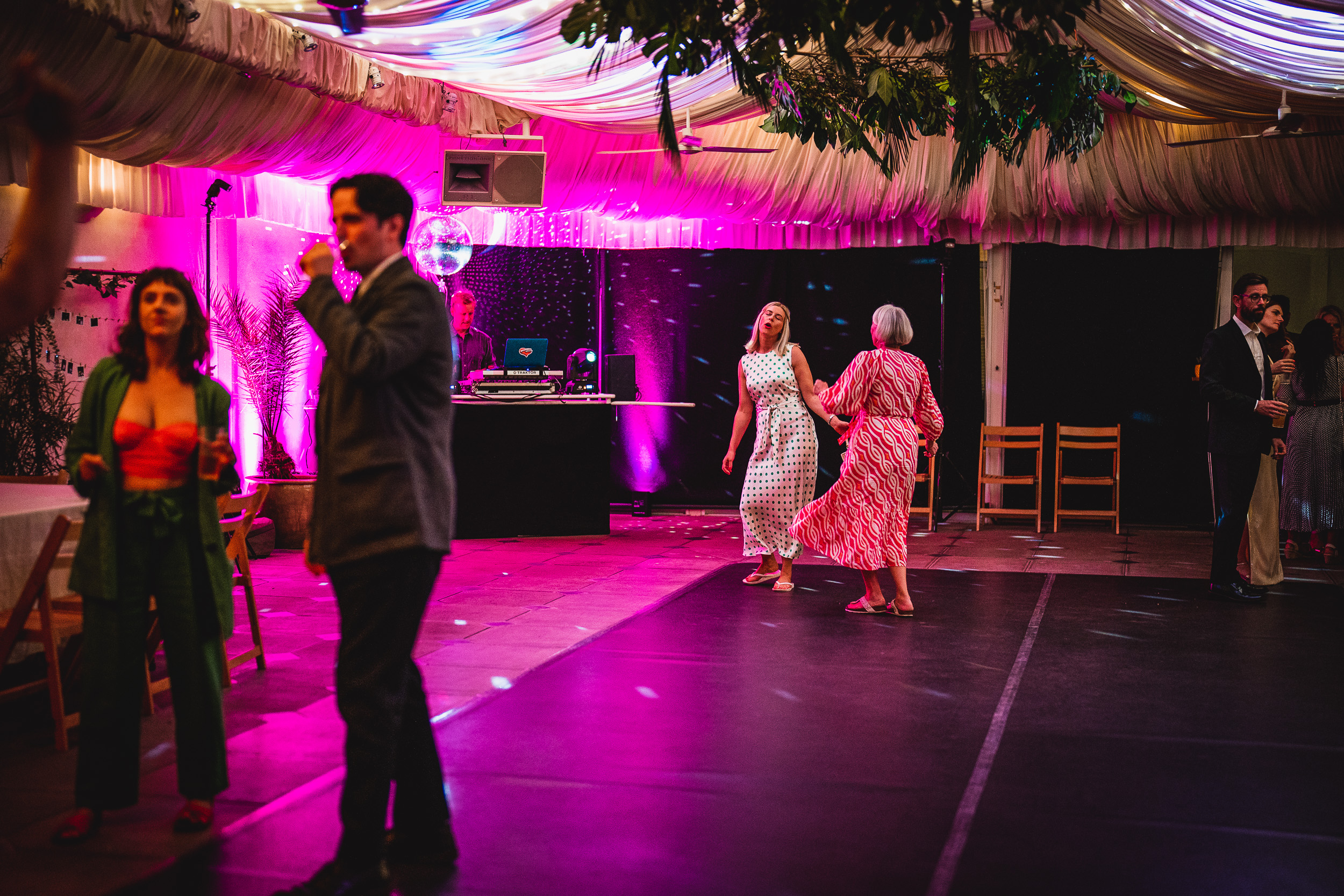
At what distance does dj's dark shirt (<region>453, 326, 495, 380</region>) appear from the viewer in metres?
9.54

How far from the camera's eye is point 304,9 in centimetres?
582

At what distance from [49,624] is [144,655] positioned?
764 millimetres

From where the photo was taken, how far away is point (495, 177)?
8.79 meters

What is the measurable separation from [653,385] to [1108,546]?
4324 mm

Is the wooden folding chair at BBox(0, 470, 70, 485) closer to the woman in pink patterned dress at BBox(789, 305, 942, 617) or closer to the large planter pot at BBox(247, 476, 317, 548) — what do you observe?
the large planter pot at BBox(247, 476, 317, 548)

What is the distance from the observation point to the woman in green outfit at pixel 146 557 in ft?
9.54

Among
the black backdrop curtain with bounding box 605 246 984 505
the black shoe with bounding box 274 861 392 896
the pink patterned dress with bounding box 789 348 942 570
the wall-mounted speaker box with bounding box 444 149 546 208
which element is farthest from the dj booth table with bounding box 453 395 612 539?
the black shoe with bounding box 274 861 392 896

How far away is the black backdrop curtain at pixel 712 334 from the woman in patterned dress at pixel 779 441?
390cm

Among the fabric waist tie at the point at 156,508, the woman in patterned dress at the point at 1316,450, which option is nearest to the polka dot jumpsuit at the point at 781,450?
the woman in patterned dress at the point at 1316,450

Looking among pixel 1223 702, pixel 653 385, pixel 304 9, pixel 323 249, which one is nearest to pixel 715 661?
pixel 1223 702

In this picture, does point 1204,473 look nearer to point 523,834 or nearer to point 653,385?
point 653,385

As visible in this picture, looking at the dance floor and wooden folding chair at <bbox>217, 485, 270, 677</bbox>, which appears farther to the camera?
wooden folding chair at <bbox>217, 485, 270, 677</bbox>

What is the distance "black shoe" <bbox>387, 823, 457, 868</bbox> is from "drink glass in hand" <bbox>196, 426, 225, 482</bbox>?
3.41ft

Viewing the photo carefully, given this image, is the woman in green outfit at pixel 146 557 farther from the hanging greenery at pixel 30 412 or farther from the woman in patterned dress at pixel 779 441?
the woman in patterned dress at pixel 779 441
